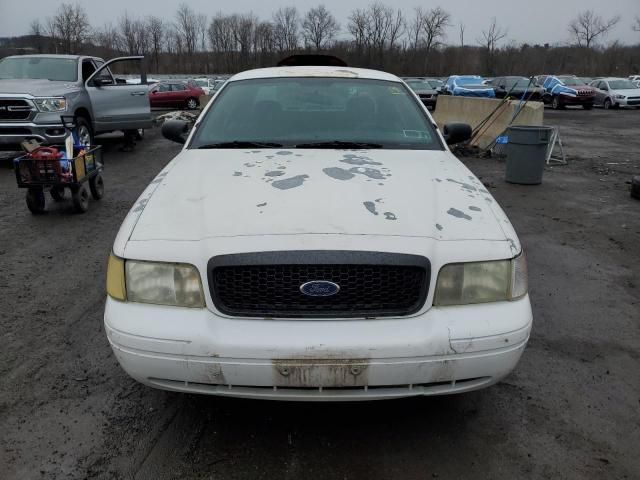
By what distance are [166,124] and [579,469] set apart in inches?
144

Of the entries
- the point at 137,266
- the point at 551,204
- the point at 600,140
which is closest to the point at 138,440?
the point at 137,266

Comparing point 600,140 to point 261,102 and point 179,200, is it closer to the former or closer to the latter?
point 261,102

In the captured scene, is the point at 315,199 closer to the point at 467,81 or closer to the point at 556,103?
the point at 467,81

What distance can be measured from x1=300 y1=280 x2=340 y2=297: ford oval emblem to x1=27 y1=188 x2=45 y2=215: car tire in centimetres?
547

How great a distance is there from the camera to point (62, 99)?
9.45 m

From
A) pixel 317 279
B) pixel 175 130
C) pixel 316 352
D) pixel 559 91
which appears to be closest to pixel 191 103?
pixel 559 91

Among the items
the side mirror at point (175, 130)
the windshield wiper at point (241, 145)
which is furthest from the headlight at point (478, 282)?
the side mirror at point (175, 130)

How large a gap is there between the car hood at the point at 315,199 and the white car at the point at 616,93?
30933 mm

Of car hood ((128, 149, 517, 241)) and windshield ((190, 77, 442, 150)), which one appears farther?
windshield ((190, 77, 442, 150))

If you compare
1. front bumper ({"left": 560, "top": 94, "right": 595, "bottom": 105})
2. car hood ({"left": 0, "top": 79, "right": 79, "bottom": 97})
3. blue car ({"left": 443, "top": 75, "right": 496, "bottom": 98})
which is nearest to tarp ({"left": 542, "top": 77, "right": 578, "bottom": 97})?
front bumper ({"left": 560, "top": 94, "right": 595, "bottom": 105})

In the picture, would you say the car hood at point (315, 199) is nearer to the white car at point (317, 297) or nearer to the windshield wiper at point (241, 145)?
the white car at point (317, 297)

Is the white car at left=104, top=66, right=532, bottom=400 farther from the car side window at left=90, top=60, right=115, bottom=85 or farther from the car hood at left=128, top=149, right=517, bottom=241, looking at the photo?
the car side window at left=90, top=60, right=115, bottom=85

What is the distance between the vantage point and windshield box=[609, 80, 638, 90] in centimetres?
3011

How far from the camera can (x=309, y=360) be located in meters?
2.12
